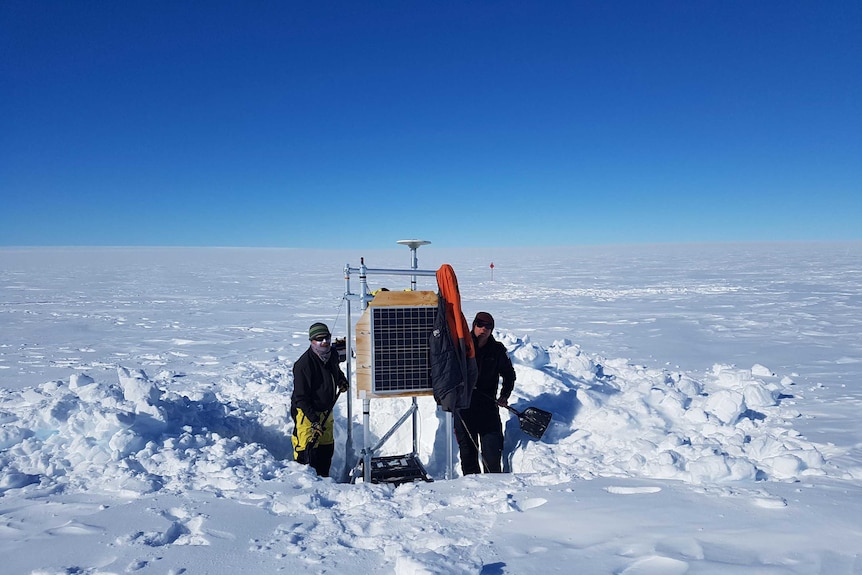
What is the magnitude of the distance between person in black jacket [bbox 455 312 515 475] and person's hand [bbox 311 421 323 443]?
1.33 m

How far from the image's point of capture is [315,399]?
4812mm

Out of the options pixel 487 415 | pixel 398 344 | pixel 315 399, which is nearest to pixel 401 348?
pixel 398 344

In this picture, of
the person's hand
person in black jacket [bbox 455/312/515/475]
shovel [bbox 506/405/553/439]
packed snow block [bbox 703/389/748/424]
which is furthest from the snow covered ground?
the person's hand

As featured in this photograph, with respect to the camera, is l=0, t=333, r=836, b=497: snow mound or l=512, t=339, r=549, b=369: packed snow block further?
l=512, t=339, r=549, b=369: packed snow block

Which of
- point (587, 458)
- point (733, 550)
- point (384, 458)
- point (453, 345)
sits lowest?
point (384, 458)

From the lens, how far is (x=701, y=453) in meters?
3.96

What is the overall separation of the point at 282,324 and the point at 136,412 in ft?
30.8

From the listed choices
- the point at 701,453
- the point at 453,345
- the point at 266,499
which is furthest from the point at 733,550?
the point at 266,499

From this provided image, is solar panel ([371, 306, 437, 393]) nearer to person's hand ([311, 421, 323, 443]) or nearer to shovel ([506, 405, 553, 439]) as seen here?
person's hand ([311, 421, 323, 443])

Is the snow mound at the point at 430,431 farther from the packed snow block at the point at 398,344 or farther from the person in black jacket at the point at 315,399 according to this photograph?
the packed snow block at the point at 398,344

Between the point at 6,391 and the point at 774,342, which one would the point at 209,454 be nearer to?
the point at 6,391

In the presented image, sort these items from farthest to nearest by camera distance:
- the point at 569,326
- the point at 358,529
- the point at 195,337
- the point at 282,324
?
1. the point at 282,324
2. the point at 569,326
3. the point at 195,337
4. the point at 358,529

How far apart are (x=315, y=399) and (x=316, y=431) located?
0.31 metres

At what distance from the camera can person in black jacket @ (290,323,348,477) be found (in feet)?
15.3
